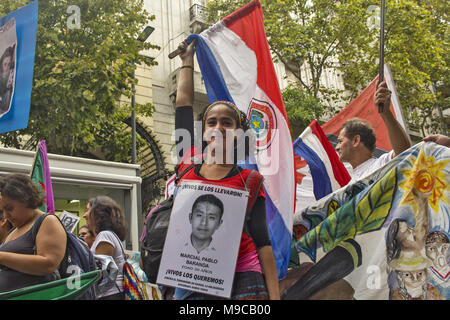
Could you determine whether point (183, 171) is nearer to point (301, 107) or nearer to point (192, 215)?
point (192, 215)

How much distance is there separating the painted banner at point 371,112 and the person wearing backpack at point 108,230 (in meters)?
3.25

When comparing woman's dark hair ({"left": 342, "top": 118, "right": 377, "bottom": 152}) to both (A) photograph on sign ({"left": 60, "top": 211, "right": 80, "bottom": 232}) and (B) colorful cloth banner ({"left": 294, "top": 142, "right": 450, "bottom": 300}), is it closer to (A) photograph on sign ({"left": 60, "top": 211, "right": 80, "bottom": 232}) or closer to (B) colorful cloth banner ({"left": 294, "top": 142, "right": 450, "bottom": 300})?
(B) colorful cloth banner ({"left": 294, "top": 142, "right": 450, "bottom": 300})

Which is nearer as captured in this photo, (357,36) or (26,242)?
(26,242)

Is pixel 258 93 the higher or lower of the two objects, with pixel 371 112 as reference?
lower

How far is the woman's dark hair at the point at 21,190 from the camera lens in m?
2.76

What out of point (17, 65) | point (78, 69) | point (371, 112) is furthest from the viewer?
point (78, 69)

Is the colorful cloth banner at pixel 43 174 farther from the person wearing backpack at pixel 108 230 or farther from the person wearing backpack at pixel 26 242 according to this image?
the person wearing backpack at pixel 26 242

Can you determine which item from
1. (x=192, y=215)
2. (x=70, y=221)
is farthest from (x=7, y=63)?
(x=192, y=215)

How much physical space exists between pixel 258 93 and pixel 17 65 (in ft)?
6.72

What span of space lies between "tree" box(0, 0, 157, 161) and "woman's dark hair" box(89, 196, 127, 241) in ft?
18.4

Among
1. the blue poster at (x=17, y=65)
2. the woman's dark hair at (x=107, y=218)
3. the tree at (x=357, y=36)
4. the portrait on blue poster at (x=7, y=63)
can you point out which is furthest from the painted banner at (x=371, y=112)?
the tree at (x=357, y=36)

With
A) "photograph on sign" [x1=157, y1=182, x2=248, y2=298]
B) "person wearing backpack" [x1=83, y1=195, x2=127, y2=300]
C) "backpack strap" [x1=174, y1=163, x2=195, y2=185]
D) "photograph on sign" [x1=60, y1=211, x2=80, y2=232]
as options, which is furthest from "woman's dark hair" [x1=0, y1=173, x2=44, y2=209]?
"photograph on sign" [x1=60, y1=211, x2=80, y2=232]

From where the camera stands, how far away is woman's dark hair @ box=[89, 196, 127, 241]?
351 cm

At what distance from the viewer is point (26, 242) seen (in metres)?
2.59
